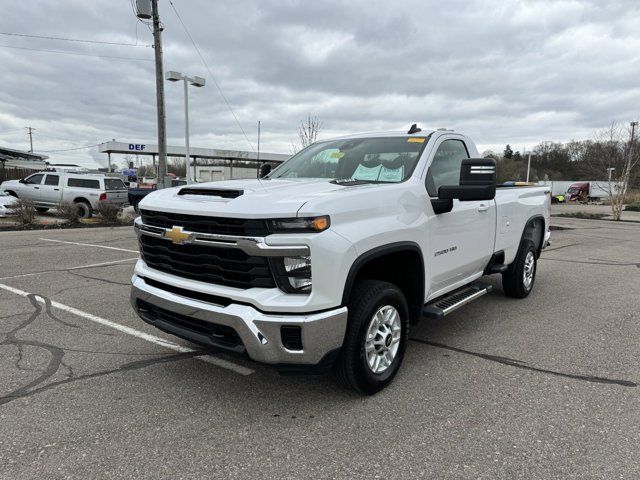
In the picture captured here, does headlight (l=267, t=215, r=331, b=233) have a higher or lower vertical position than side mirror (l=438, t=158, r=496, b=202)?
lower

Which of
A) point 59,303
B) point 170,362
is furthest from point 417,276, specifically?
point 59,303

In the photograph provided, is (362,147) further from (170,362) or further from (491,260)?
(170,362)

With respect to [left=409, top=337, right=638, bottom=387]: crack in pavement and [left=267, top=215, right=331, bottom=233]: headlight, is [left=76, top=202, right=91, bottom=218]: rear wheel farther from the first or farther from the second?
[left=267, top=215, right=331, bottom=233]: headlight

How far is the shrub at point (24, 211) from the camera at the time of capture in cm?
1492

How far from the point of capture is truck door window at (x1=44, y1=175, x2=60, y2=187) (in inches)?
739

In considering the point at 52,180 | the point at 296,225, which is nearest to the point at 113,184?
the point at 52,180

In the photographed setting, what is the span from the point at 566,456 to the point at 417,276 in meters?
1.57

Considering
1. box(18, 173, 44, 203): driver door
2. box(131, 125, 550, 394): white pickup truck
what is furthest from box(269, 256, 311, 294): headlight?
box(18, 173, 44, 203): driver door

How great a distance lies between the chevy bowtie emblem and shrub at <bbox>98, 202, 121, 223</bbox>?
14.9 m

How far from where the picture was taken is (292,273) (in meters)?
2.86

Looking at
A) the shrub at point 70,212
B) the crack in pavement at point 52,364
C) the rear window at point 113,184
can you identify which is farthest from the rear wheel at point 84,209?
the crack in pavement at point 52,364

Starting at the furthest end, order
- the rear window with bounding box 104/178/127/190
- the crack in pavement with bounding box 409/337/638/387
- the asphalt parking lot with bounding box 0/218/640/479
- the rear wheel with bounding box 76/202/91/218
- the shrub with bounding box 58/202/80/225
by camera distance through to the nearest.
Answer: the rear window with bounding box 104/178/127/190
the rear wheel with bounding box 76/202/91/218
the shrub with bounding box 58/202/80/225
the crack in pavement with bounding box 409/337/638/387
the asphalt parking lot with bounding box 0/218/640/479

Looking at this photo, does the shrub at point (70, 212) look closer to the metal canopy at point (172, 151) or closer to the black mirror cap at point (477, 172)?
the black mirror cap at point (477, 172)

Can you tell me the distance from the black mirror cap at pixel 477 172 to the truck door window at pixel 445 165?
37cm
